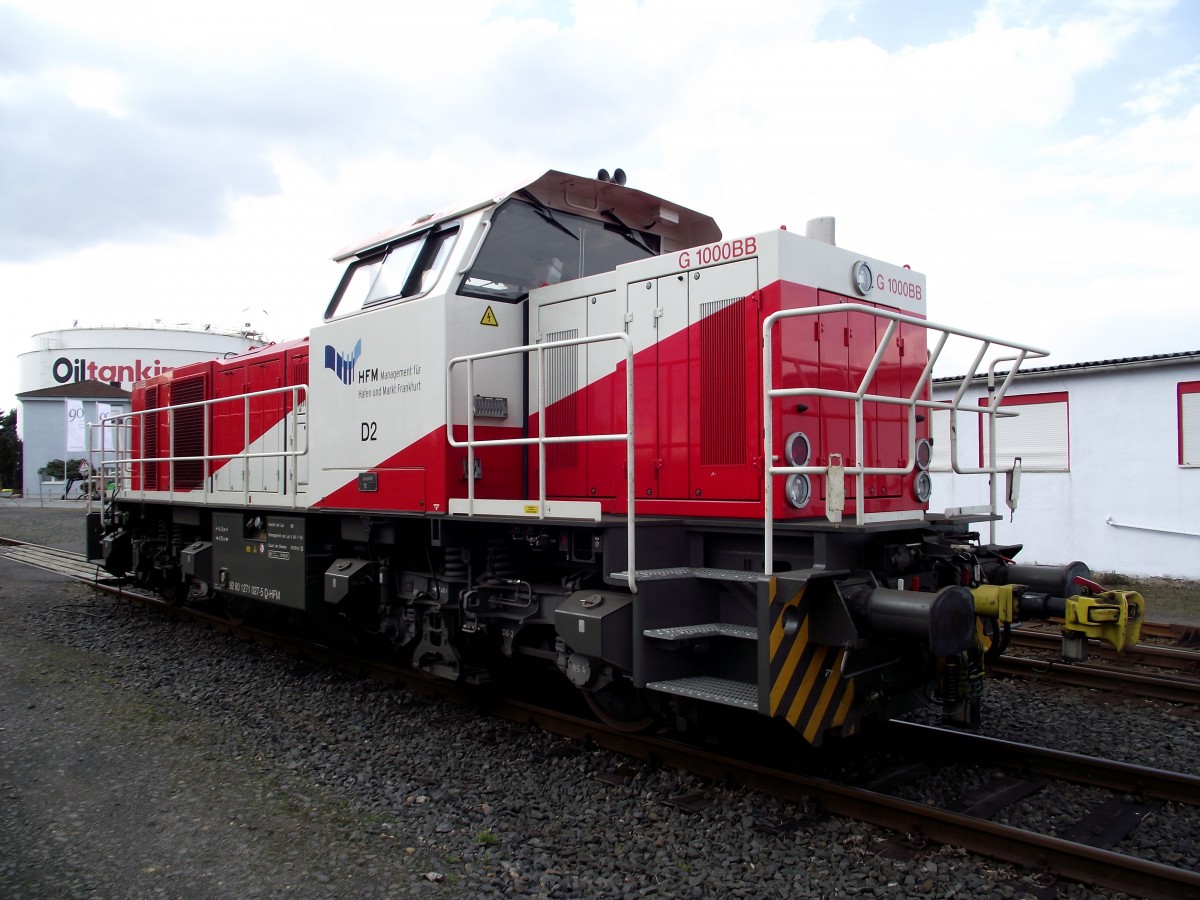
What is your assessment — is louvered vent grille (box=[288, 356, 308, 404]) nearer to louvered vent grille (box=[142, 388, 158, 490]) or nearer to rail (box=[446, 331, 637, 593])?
rail (box=[446, 331, 637, 593])

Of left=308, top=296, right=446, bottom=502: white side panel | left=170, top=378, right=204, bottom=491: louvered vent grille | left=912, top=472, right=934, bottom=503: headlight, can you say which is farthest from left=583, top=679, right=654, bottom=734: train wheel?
left=170, top=378, right=204, bottom=491: louvered vent grille

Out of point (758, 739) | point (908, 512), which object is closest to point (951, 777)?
point (758, 739)

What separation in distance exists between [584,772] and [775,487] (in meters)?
2.07

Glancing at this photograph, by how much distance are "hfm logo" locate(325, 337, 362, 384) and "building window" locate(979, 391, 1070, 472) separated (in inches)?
407

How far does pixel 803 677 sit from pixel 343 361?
4.48m

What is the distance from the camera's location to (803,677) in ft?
13.8

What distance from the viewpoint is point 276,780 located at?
505 centimetres

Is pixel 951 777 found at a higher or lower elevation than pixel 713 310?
lower

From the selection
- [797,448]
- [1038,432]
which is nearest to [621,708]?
[797,448]

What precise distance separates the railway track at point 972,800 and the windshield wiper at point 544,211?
11.5 ft

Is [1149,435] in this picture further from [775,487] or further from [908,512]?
[775,487]

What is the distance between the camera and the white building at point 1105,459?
12297 millimetres

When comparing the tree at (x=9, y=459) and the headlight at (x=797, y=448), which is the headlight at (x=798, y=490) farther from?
the tree at (x=9, y=459)

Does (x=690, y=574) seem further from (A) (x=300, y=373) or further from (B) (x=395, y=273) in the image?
(A) (x=300, y=373)
